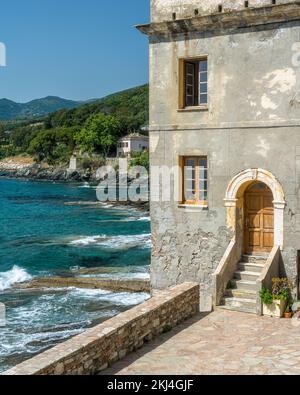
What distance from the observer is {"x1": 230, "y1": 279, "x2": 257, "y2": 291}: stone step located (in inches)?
604

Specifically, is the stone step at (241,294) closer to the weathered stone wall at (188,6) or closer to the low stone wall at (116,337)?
the low stone wall at (116,337)

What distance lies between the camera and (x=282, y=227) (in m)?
15.4

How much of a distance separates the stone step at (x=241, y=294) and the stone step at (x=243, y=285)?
129 millimetres

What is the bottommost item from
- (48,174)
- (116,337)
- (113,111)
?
(116,337)

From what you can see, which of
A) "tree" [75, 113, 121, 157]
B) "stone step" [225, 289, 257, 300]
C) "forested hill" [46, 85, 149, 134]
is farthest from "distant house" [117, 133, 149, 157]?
"stone step" [225, 289, 257, 300]

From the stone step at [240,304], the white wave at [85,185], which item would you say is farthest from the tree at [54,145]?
the stone step at [240,304]

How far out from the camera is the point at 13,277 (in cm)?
3203

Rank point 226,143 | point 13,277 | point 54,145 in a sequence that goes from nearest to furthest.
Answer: point 226,143, point 13,277, point 54,145

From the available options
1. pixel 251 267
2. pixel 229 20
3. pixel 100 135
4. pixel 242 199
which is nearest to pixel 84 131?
pixel 100 135

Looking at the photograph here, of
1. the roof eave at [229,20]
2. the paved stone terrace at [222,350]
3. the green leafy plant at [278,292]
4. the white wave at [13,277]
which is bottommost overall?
the white wave at [13,277]

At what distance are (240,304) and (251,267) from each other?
1.47 meters

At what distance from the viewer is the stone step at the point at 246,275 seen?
51.3 feet

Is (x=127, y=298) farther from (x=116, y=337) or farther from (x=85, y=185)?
(x=85, y=185)
